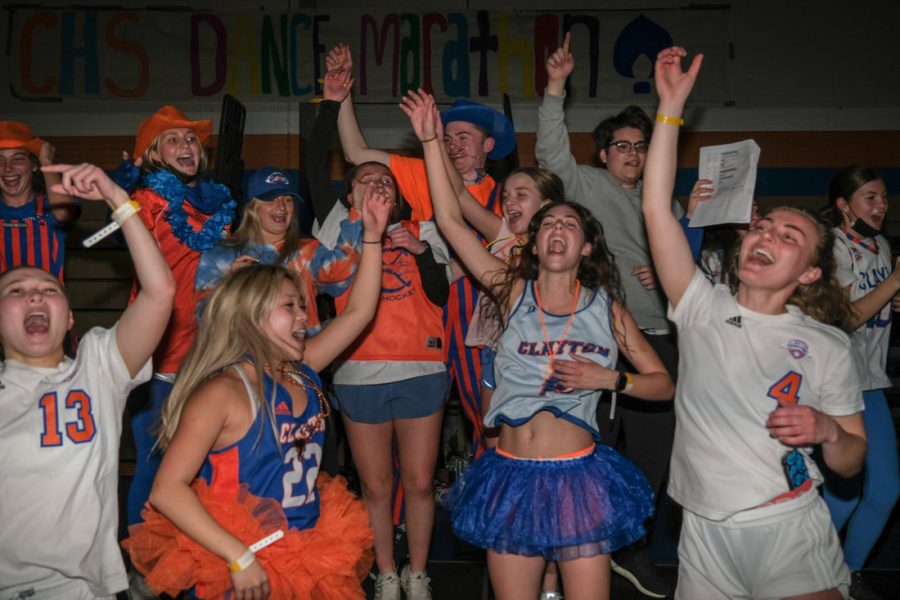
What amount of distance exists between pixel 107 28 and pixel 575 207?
5720 mm

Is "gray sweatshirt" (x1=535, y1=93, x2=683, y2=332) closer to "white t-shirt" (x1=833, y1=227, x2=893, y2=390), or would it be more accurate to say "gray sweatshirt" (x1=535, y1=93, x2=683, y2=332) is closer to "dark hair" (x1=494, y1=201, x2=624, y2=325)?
"dark hair" (x1=494, y1=201, x2=624, y2=325)

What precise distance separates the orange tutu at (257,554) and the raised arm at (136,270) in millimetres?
455

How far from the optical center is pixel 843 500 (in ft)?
12.4

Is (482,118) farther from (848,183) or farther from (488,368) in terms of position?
(848,183)

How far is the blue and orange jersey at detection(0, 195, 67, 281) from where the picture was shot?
4168 mm

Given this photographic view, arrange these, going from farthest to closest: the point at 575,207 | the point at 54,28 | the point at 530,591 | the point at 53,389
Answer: the point at 54,28
the point at 575,207
the point at 530,591
the point at 53,389

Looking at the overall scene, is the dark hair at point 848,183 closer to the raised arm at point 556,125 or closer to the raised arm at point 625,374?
the raised arm at point 556,125

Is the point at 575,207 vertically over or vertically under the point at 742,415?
over

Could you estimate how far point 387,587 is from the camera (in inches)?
144

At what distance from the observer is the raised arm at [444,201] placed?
10.3 ft

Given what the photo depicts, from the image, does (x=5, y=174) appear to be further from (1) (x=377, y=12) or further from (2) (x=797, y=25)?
(2) (x=797, y=25)

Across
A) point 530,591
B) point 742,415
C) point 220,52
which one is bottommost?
point 530,591

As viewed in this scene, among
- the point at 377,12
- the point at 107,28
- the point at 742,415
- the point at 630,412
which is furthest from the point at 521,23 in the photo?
the point at 742,415

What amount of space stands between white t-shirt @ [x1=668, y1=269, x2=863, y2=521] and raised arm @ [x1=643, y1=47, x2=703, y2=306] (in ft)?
0.28
